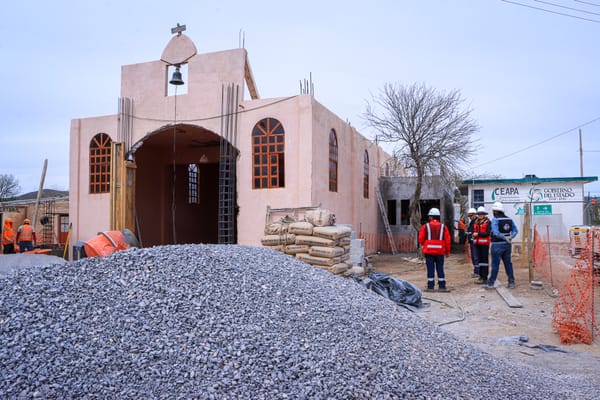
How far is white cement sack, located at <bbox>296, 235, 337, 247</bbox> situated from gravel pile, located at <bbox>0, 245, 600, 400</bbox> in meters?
3.54

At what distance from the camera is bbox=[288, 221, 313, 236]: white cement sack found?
8.69 m

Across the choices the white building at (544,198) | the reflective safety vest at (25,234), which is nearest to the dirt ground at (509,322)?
the white building at (544,198)

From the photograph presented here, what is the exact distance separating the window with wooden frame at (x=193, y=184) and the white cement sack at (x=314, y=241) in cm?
1235

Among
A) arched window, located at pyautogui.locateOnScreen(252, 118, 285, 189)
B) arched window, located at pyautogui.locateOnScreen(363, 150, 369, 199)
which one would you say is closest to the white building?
arched window, located at pyautogui.locateOnScreen(363, 150, 369, 199)

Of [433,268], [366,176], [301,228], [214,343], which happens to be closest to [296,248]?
[301,228]

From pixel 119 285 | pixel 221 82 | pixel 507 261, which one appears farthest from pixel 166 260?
pixel 221 82

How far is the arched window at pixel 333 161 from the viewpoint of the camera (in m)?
13.4

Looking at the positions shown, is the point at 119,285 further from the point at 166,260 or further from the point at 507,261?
the point at 507,261

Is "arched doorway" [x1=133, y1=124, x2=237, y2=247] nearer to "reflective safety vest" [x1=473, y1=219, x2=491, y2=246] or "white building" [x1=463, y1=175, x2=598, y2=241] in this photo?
"reflective safety vest" [x1=473, y1=219, x2=491, y2=246]

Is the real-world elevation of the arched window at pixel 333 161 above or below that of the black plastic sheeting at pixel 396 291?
above

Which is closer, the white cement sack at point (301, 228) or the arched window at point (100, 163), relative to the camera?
the white cement sack at point (301, 228)

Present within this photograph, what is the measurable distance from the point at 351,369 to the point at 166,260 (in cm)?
248

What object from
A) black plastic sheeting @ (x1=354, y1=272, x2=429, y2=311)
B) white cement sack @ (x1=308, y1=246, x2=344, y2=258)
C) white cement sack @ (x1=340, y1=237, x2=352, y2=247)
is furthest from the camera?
white cement sack @ (x1=340, y1=237, x2=352, y2=247)

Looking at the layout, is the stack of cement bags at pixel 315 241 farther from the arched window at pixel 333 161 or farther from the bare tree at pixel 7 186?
the bare tree at pixel 7 186
